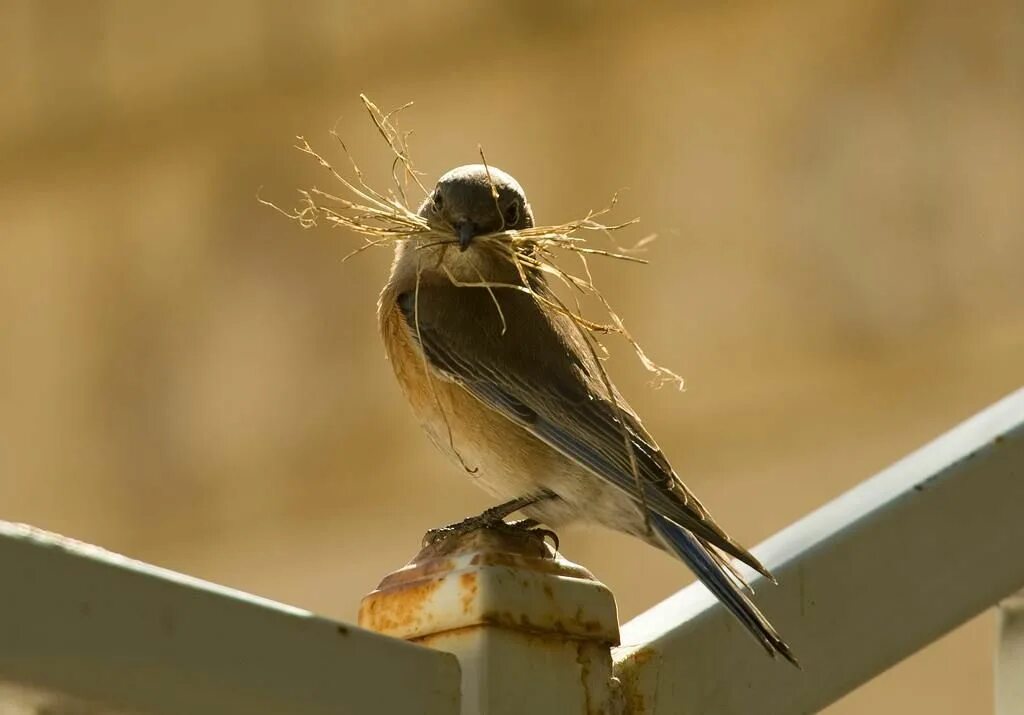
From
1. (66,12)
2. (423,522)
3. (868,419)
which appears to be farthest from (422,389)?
(66,12)

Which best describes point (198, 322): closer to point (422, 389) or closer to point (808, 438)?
point (808, 438)

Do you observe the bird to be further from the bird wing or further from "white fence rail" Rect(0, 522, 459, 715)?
"white fence rail" Rect(0, 522, 459, 715)

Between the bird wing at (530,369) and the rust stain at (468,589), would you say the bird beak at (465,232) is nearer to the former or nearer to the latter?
the bird wing at (530,369)

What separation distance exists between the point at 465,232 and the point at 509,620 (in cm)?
130

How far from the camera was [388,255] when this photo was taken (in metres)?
6.30

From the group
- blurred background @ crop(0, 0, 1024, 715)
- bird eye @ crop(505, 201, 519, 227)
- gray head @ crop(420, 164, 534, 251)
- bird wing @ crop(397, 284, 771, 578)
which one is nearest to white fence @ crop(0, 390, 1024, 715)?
bird wing @ crop(397, 284, 771, 578)

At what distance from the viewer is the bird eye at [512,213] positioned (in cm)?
328

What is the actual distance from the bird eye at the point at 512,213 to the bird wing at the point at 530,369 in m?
0.22

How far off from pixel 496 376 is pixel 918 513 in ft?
4.05

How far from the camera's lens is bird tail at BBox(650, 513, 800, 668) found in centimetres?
176

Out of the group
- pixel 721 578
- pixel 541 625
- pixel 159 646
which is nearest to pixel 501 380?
pixel 721 578

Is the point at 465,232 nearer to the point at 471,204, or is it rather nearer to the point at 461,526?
the point at 471,204

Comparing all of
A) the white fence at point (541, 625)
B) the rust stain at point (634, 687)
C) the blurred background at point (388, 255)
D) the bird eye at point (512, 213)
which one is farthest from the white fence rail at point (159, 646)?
the blurred background at point (388, 255)

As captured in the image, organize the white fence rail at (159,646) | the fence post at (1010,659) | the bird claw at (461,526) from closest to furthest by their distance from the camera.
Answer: the white fence rail at (159,646) → the fence post at (1010,659) → the bird claw at (461,526)
